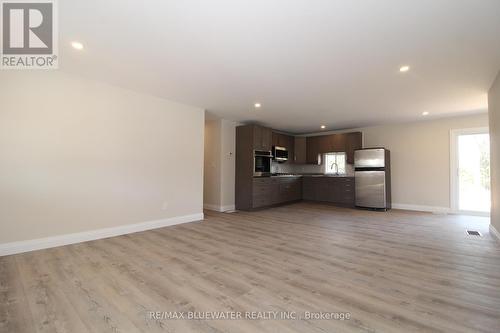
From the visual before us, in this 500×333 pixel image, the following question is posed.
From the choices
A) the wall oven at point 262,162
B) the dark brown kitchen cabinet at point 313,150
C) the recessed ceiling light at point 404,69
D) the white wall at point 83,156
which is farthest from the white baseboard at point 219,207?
the recessed ceiling light at point 404,69

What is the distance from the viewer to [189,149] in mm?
4820

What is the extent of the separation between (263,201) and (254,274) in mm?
3940

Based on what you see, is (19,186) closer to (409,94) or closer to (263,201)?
(263,201)

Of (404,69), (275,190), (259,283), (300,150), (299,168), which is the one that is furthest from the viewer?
(299,168)

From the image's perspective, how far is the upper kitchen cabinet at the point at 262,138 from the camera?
603cm

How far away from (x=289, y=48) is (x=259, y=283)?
2.52m

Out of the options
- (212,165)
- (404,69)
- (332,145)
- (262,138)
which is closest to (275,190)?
(262,138)

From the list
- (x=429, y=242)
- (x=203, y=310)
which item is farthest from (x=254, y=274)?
(x=429, y=242)

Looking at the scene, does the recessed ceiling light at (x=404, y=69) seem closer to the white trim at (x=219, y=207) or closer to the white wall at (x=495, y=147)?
the white wall at (x=495, y=147)

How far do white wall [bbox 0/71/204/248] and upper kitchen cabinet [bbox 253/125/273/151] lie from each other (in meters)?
2.00

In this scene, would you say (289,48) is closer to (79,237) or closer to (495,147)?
(495,147)

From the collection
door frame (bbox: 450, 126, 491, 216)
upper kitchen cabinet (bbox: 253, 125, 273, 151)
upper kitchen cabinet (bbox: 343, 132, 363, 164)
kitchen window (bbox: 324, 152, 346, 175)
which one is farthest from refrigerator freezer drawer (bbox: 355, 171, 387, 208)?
upper kitchen cabinet (bbox: 253, 125, 273, 151)

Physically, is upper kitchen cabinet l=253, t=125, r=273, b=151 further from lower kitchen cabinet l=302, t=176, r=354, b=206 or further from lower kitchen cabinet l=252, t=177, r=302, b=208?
lower kitchen cabinet l=302, t=176, r=354, b=206

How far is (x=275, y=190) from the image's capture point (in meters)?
6.62
